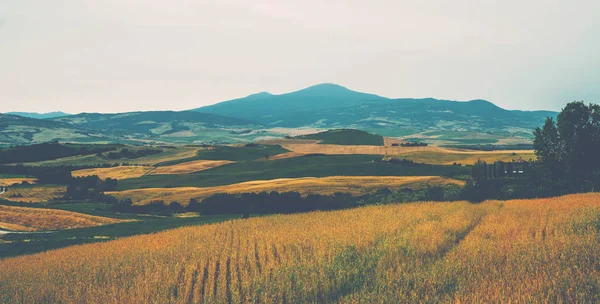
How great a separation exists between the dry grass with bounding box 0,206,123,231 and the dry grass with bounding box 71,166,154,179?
64409 millimetres

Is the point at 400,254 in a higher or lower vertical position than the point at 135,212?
higher

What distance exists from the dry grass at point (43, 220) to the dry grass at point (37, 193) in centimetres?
3412

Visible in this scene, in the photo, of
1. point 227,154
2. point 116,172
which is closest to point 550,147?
point 116,172

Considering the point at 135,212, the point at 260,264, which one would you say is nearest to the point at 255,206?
the point at 135,212

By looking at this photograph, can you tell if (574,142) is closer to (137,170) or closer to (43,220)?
(43,220)

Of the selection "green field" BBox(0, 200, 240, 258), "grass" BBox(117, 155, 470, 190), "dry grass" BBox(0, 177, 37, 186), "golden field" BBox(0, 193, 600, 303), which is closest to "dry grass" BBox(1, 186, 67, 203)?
"dry grass" BBox(0, 177, 37, 186)

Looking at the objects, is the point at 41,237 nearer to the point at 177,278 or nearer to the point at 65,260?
the point at 65,260

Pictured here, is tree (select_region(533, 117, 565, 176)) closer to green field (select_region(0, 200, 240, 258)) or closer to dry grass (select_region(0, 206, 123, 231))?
green field (select_region(0, 200, 240, 258))

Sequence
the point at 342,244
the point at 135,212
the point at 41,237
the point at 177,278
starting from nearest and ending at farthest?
the point at 177,278 < the point at 342,244 < the point at 41,237 < the point at 135,212

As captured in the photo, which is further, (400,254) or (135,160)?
(135,160)

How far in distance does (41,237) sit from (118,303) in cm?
3478

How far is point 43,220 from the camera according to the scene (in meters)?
63.9

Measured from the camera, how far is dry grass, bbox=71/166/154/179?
5310 inches

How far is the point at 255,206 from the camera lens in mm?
71188
